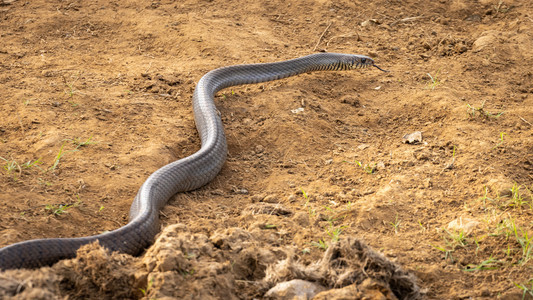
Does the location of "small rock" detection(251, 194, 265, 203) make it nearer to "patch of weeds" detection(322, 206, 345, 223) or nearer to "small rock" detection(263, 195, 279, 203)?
"small rock" detection(263, 195, 279, 203)

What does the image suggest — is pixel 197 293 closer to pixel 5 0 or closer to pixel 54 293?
pixel 54 293

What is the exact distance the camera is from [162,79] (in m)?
6.68

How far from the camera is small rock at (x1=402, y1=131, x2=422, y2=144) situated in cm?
559

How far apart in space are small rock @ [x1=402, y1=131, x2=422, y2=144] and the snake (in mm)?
2014

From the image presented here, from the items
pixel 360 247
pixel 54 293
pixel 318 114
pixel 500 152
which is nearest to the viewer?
pixel 54 293

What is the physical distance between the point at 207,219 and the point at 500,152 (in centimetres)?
308

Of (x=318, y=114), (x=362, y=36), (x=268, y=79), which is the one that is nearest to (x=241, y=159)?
(x=318, y=114)

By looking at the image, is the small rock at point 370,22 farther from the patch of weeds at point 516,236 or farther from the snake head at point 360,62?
the patch of weeds at point 516,236

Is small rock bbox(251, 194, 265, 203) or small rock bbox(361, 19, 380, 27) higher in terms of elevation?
small rock bbox(361, 19, 380, 27)

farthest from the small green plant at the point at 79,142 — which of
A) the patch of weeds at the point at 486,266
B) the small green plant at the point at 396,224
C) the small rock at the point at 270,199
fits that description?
the patch of weeds at the point at 486,266

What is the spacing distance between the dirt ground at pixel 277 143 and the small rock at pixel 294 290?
85mm

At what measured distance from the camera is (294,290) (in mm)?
3121

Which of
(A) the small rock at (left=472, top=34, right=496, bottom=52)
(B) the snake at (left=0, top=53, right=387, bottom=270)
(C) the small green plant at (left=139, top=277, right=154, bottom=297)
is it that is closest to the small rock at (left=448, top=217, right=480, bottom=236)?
(B) the snake at (left=0, top=53, right=387, bottom=270)

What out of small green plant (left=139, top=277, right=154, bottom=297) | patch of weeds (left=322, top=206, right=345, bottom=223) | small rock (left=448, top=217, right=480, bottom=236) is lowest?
patch of weeds (left=322, top=206, right=345, bottom=223)
